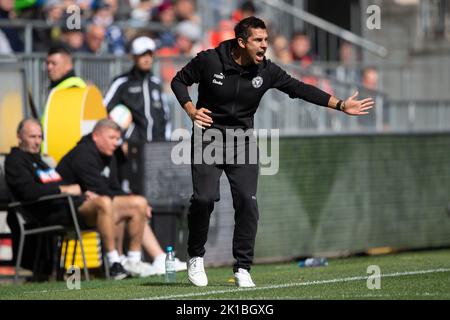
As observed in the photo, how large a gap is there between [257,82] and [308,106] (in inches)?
328

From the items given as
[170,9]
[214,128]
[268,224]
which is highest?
[170,9]

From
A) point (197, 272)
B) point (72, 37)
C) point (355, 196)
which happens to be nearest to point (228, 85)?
point (197, 272)

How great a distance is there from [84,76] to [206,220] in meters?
5.93

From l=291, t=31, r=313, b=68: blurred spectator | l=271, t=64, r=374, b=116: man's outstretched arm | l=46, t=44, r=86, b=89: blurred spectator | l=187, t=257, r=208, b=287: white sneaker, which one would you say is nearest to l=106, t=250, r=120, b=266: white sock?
l=46, t=44, r=86, b=89: blurred spectator

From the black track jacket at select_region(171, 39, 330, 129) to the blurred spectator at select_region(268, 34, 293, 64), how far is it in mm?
10478

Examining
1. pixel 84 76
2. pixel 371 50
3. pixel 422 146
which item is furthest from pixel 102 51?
pixel 371 50

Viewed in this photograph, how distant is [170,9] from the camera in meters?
20.9

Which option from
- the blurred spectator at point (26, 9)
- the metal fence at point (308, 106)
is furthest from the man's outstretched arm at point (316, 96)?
the blurred spectator at point (26, 9)

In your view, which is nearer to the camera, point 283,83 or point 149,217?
point 283,83

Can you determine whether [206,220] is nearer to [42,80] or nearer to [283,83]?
[283,83]

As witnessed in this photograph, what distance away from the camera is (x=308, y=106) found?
18984mm

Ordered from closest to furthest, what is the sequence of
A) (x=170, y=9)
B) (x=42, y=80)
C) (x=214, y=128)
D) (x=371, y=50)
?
1. (x=214, y=128)
2. (x=42, y=80)
3. (x=170, y=9)
4. (x=371, y=50)

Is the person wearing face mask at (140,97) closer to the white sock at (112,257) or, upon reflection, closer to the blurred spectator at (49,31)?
the white sock at (112,257)

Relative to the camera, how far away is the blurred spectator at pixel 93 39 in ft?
59.0
